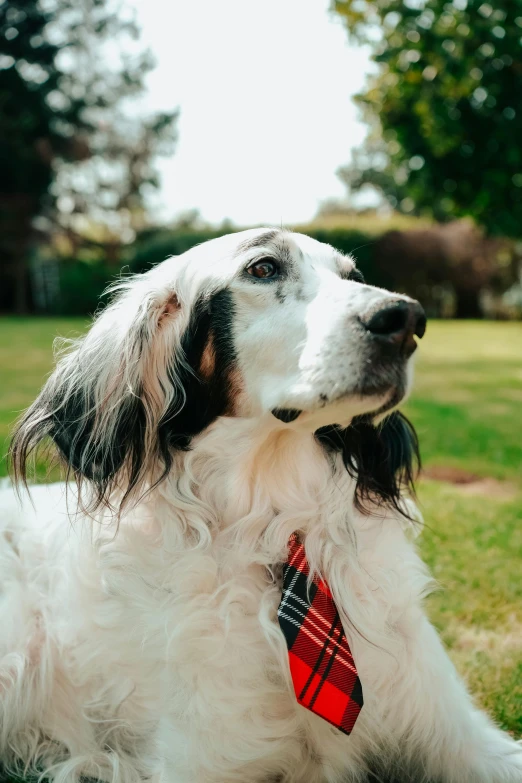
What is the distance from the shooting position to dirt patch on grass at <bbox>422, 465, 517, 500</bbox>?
5358mm

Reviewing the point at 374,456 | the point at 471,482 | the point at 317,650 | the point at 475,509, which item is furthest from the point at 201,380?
the point at 471,482

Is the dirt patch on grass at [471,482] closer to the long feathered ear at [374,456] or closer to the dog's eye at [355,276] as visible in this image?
the long feathered ear at [374,456]

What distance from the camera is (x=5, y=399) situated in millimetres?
9195

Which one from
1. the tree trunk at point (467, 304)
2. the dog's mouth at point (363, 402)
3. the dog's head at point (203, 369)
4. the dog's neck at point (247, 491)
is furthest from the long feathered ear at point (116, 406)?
the tree trunk at point (467, 304)

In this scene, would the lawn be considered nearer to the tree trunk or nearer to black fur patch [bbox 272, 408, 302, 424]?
black fur patch [bbox 272, 408, 302, 424]

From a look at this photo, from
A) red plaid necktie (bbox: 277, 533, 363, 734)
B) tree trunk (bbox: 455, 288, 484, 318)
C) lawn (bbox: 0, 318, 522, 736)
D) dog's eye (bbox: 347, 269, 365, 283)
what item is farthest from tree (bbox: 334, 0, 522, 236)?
Answer: tree trunk (bbox: 455, 288, 484, 318)

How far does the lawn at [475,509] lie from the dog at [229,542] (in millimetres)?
631

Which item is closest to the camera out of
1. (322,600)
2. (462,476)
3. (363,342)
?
(363,342)

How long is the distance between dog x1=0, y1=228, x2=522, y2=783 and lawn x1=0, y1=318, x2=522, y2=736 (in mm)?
631

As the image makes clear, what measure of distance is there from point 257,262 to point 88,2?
36.3 meters

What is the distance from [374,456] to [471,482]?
3.52 m

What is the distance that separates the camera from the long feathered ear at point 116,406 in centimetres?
230

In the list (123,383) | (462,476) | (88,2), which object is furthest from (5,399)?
(88,2)

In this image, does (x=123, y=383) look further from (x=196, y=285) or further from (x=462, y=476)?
(x=462, y=476)
